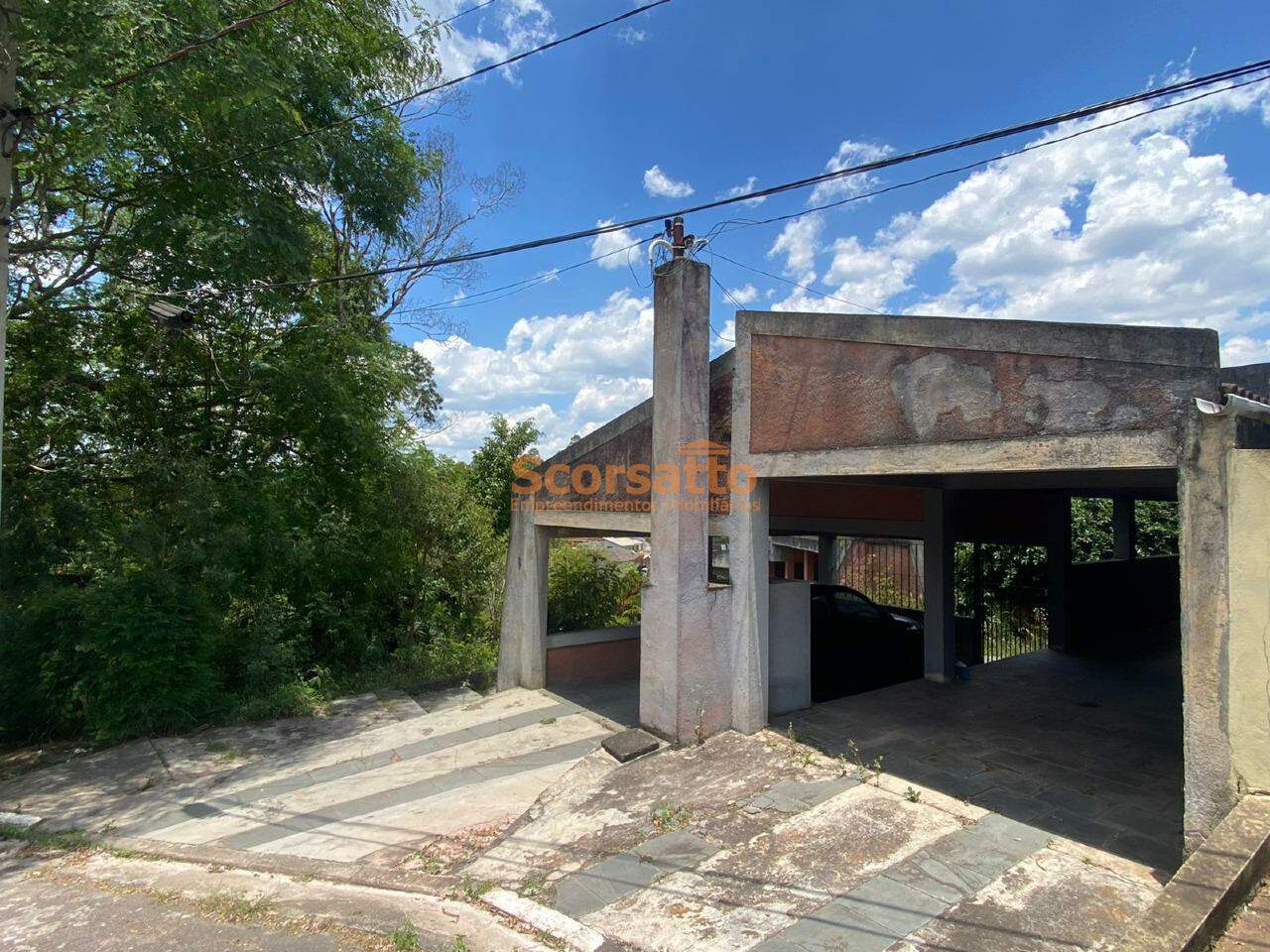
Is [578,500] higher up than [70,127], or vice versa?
[70,127]

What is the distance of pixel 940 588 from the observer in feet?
27.7

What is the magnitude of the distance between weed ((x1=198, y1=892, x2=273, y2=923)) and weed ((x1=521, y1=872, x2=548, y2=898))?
5.08 feet

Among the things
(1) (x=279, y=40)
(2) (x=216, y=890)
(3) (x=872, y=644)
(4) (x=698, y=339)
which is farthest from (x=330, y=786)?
(1) (x=279, y=40)

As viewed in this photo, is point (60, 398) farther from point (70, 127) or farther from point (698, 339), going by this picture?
point (698, 339)

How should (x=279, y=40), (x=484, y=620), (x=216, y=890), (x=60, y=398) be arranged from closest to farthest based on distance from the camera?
(x=216, y=890) → (x=279, y=40) → (x=60, y=398) → (x=484, y=620)

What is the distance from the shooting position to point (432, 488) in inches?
474

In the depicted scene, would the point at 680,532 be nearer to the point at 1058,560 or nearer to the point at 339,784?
the point at 339,784

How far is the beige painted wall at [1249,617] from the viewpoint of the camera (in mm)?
3402

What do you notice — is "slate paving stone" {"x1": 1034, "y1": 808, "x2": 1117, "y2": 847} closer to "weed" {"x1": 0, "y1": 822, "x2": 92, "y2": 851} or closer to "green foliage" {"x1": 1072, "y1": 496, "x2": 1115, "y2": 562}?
"weed" {"x1": 0, "y1": 822, "x2": 92, "y2": 851}

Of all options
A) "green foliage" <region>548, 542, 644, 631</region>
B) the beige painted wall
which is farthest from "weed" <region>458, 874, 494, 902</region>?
"green foliage" <region>548, 542, 644, 631</region>

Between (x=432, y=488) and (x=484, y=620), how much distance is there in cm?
299

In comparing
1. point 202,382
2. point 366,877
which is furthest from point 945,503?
point 202,382

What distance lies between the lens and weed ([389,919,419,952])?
3.63 m

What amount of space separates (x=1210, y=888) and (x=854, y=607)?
8.18 meters
